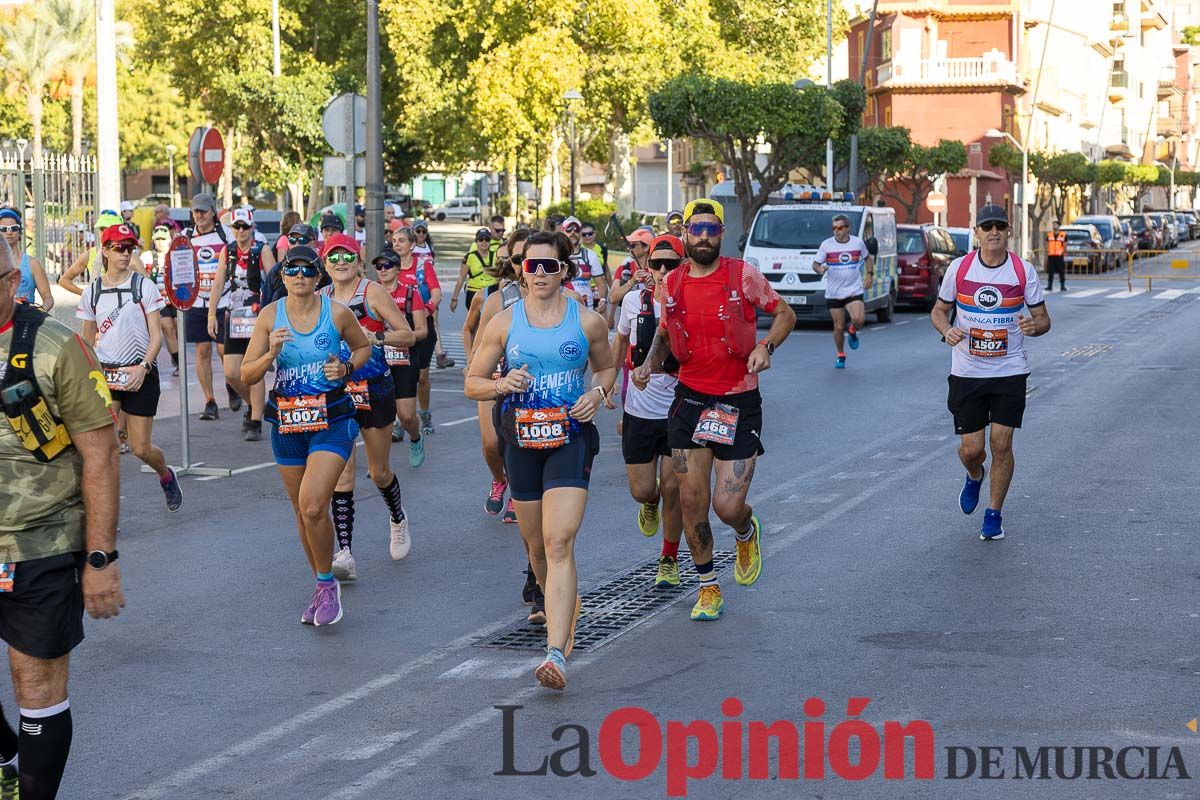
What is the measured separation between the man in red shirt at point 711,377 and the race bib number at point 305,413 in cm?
160

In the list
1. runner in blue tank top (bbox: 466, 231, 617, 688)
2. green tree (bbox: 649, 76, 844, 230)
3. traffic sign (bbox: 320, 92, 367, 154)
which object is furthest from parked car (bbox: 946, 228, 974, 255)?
runner in blue tank top (bbox: 466, 231, 617, 688)

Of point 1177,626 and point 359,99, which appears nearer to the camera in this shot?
point 1177,626

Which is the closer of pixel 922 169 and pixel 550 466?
pixel 550 466

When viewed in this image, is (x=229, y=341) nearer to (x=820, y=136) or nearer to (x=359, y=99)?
(x=359, y=99)

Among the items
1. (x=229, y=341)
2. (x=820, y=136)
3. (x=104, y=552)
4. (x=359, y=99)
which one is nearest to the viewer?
(x=104, y=552)

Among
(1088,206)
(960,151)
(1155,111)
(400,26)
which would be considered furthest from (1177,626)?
(1155,111)

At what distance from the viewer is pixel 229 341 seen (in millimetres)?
14531

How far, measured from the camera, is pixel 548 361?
682 cm

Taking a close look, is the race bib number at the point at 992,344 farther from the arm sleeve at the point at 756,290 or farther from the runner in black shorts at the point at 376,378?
the runner in black shorts at the point at 376,378

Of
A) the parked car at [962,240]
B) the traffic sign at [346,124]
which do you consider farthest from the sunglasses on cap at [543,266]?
the parked car at [962,240]

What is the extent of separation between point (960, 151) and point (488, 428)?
52203 millimetres

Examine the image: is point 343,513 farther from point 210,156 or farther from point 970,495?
point 210,156

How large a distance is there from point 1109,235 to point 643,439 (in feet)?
157

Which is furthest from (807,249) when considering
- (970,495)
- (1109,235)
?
(1109,235)
